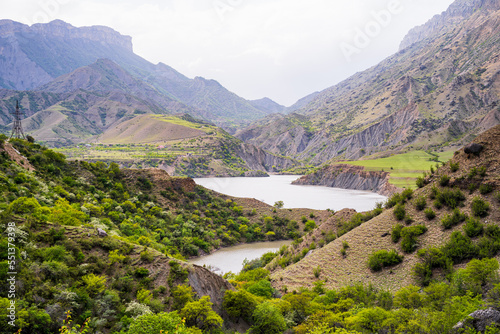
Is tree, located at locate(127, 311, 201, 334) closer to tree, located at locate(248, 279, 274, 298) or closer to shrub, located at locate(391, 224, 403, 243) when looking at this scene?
tree, located at locate(248, 279, 274, 298)

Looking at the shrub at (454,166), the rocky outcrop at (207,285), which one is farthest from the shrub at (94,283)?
the shrub at (454,166)

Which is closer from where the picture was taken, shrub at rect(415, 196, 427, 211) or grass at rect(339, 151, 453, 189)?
shrub at rect(415, 196, 427, 211)

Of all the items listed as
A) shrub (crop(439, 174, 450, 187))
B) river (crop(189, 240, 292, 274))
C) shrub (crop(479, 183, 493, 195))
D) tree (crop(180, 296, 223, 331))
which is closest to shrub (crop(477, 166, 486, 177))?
shrub (crop(479, 183, 493, 195))

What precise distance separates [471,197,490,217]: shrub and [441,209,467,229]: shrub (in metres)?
0.72

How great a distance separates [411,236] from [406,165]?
93.0 m

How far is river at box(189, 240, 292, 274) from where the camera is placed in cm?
3976

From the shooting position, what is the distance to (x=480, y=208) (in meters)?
18.9

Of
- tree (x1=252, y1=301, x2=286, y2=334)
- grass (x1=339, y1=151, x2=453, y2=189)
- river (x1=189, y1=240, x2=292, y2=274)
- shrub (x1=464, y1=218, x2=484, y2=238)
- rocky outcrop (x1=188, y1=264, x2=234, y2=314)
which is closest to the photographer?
tree (x1=252, y1=301, x2=286, y2=334)

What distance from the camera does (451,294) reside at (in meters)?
15.0

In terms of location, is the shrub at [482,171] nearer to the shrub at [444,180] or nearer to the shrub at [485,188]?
the shrub at [485,188]

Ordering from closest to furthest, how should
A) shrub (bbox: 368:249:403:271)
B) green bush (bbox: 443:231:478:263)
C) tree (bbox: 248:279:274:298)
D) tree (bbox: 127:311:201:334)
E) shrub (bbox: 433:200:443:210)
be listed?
tree (bbox: 127:311:201:334) < green bush (bbox: 443:231:478:263) < shrub (bbox: 368:249:403:271) < tree (bbox: 248:279:274:298) < shrub (bbox: 433:200:443:210)

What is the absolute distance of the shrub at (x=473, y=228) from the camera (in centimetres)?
1800

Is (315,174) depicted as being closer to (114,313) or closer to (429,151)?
(429,151)

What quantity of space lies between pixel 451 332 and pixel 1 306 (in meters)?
17.0
